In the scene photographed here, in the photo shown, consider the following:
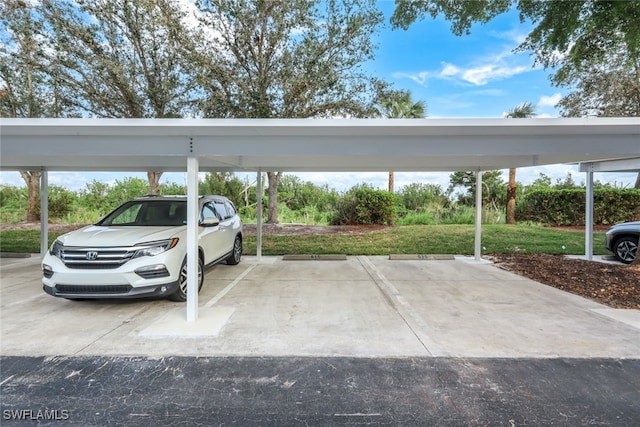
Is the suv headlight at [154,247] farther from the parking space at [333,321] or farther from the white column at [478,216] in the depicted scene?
the white column at [478,216]

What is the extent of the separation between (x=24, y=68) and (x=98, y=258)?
9982 millimetres

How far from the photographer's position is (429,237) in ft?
38.1

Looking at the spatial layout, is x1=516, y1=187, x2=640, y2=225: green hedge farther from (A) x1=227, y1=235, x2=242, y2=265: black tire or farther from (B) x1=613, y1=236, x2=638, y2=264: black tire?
(A) x1=227, y1=235, x2=242, y2=265: black tire

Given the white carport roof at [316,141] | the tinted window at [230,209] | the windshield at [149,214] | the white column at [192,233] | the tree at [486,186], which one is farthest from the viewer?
the tree at [486,186]

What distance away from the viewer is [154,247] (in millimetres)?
4695

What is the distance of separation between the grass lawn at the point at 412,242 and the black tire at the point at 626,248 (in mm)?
1234

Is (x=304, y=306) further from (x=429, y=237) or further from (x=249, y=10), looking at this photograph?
(x=249, y=10)

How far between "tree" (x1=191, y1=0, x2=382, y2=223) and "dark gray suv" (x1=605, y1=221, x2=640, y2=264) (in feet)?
28.7

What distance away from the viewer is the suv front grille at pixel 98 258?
4461 mm

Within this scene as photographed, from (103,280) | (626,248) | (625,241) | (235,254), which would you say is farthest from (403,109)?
(103,280)

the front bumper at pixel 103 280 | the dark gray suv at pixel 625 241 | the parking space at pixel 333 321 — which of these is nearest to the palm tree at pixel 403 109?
the dark gray suv at pixel 625 241

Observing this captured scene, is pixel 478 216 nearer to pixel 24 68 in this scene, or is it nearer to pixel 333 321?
pixel 333 321

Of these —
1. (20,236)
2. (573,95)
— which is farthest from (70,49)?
(573,95)

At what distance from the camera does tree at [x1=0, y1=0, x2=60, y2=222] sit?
31.3 feet
